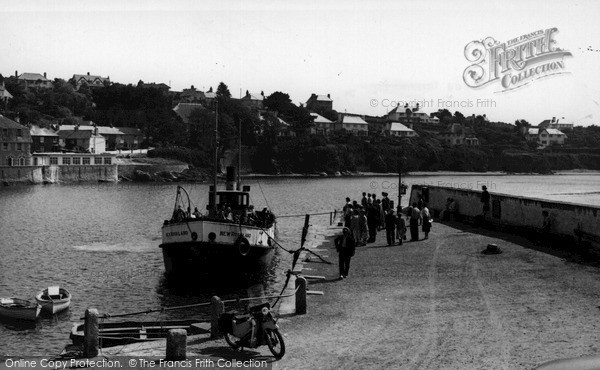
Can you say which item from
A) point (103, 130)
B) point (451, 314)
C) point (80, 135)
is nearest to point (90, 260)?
point (451, 314)

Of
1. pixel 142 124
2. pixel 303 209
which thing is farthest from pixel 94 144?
→ pixel 303 209

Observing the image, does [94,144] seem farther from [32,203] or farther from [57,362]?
[57,362]

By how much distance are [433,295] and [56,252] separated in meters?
28.8

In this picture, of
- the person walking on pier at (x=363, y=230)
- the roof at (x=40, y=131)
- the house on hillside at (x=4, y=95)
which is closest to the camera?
the person walking on pier at (x=363, y=230)

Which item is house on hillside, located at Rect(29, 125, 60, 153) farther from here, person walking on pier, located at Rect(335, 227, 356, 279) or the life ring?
person walking on pier, located at Rect(335, 227, 356, 279)

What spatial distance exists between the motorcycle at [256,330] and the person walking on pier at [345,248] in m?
7.25

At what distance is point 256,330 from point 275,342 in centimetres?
43

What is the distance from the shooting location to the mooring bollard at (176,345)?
38.5 feet

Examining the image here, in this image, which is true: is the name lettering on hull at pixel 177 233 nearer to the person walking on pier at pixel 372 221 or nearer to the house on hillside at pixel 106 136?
the person walking on pier at pixel 372 221

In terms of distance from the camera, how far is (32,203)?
3098 inches

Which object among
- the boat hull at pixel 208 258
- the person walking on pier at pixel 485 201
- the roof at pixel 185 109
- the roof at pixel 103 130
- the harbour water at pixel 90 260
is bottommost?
the harbour water at pixel 90 260

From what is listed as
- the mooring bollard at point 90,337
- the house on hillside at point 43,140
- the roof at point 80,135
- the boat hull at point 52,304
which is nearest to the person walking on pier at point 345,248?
the mooring bollard at point 90,337

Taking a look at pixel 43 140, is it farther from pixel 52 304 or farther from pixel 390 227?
pixel 390 227

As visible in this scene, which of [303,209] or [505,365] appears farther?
[303,209]
